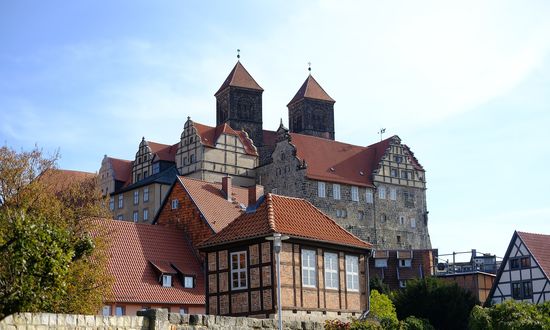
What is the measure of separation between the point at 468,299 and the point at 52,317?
3376cm

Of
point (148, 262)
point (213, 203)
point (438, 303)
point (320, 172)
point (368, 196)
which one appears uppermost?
point (320, 172)

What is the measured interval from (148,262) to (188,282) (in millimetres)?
2238

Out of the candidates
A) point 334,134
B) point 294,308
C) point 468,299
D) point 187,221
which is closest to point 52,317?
point 294,308

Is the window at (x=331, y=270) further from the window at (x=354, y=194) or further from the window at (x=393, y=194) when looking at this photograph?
the window at (x=393, y=194)

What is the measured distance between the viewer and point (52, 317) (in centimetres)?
1945

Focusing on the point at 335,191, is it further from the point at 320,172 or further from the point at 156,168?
the point at 156,168

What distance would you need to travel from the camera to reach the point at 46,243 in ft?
55.9

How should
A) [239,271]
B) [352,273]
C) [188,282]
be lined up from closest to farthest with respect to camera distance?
[239,271] → [352,273] → [188,282]

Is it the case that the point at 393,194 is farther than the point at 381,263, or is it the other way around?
the point at 393,194

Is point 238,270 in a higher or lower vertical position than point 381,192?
lower

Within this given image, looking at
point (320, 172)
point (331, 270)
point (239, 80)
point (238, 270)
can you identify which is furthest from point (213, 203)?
point (239, 80)

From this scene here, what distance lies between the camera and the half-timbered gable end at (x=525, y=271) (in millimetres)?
53688

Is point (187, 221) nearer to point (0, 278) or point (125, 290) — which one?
point (125, 290)

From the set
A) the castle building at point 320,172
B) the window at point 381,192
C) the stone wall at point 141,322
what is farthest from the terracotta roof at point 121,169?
the stone wall at point 141,322
